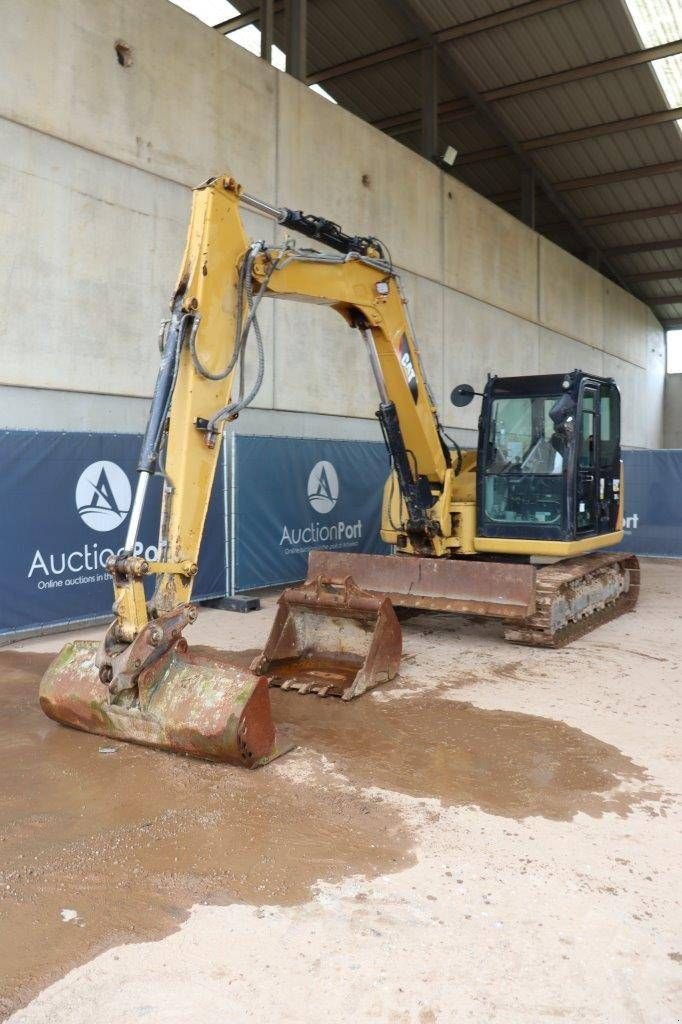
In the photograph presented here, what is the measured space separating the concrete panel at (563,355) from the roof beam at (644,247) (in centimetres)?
317

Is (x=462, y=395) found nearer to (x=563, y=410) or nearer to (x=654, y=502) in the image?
(x=563, y=410)

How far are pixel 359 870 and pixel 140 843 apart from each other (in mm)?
975

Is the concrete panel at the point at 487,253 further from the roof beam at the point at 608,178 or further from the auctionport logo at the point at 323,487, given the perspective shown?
the auctionport logo at the point at 323,487

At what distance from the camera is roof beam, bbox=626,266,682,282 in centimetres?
2312

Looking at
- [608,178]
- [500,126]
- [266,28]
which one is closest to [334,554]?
[266,28]

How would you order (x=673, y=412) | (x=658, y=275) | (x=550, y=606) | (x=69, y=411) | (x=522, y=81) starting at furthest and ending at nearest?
(x=673, y=412)
(x=658, y=275)
(x=522, y=81)
(x=69, y=411)
(x=550, y=606)

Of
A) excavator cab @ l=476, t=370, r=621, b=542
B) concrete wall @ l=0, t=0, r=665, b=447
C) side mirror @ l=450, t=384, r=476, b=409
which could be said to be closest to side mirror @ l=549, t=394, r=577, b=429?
excavator cab @ l=476, t=370, r=621, b=542

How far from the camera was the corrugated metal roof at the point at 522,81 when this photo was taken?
1373 centimetres

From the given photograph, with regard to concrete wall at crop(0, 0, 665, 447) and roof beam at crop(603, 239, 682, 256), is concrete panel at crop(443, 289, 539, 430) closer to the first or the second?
concrete wall at crop(0, 0, 665, 447)

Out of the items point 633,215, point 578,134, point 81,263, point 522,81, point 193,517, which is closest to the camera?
point 193,517

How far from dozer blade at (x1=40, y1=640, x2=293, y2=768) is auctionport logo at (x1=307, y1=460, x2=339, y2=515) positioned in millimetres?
5856

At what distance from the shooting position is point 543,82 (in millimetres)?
14961

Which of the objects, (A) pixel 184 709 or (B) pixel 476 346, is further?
(B) pixel 476 346

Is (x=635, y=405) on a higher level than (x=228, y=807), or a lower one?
higher
